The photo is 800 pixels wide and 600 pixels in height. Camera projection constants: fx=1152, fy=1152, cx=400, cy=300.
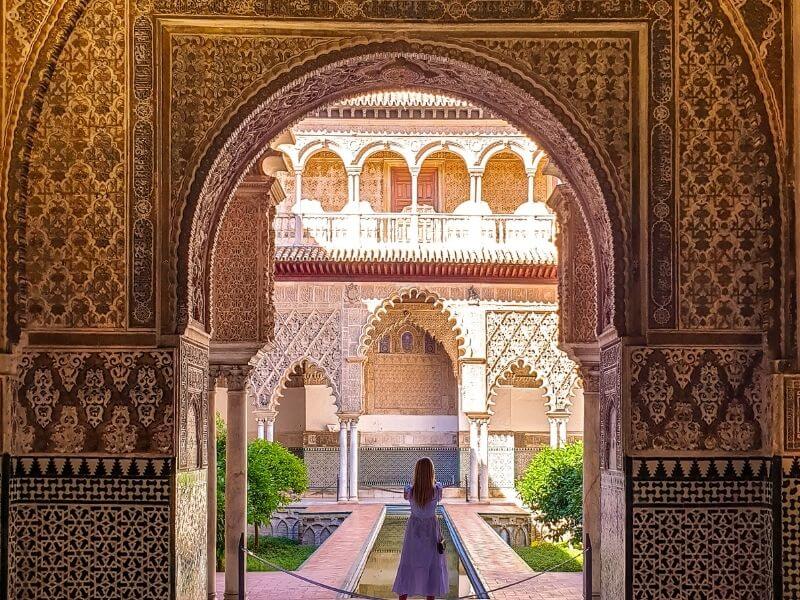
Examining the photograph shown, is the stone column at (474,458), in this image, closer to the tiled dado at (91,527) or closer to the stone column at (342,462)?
the stone column at (342,462)

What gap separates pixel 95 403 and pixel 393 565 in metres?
7.40

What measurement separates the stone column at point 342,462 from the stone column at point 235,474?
369 inches

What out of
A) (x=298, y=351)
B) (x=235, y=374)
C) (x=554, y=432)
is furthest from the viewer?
(x=298, y=351)

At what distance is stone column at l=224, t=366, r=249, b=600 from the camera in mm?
7867

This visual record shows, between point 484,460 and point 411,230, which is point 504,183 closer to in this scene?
point 411,230

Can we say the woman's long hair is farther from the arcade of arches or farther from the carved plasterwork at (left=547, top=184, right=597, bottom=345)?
the arcade of arches

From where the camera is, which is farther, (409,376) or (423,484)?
(409,376)

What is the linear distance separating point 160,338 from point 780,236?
9.46 ft

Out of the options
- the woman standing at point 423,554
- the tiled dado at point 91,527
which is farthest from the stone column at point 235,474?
the tiled dado at point 91,527

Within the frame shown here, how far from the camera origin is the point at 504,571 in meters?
10.2

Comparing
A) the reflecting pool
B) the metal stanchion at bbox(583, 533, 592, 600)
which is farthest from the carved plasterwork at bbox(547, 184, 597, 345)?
the reflecting pool

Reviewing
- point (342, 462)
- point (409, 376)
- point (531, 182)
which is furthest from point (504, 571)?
point (409, 376)

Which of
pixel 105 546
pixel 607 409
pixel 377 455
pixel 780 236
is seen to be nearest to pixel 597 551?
pixel 607 409

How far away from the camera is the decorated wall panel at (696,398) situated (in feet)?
17.4
